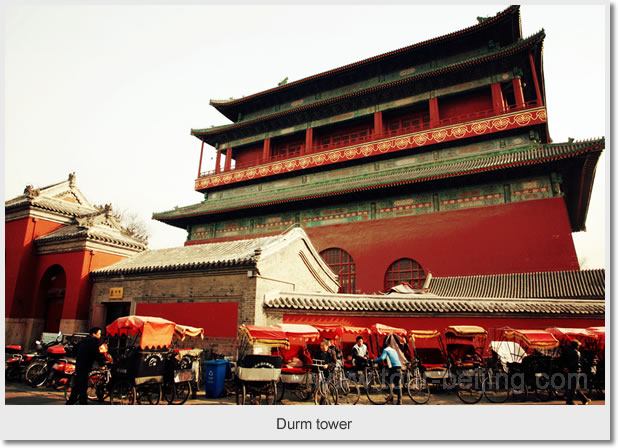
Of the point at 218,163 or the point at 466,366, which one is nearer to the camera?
the point at 466,366

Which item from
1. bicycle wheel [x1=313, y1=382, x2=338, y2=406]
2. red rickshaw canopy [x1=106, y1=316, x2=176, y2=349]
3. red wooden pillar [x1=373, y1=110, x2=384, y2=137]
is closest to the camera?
bicycle wheel [x1=313, y1=382, x2=338, y2=406]

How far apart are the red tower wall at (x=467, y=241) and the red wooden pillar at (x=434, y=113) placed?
5.00 metres

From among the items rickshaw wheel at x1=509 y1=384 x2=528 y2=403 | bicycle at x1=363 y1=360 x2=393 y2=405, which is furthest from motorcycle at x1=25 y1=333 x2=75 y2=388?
rickshaw wheel at x1=509 y1=384 x2=528 y2=403

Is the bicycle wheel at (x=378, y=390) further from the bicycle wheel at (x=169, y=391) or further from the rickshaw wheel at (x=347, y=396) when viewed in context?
the bicycle wheel at (x=169, y=391)

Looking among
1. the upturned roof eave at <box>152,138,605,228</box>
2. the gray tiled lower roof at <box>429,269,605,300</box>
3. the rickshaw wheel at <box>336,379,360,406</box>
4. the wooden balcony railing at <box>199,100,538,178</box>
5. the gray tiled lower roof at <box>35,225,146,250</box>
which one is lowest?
the rickshaw wheel at <box>336,379,360,406</box>

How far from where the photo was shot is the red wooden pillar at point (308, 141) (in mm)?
22669

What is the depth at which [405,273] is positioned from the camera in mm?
17062

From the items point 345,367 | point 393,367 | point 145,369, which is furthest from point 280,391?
point 145,369

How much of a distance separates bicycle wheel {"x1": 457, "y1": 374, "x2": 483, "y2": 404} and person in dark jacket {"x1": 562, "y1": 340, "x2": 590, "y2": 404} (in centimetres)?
154

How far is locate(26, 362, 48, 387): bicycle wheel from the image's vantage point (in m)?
8.74

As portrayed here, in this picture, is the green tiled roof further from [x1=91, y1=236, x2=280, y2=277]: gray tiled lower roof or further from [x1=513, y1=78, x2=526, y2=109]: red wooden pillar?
[x1=91, y1=236, x2=280, y2=277]: gray tiled lower roof

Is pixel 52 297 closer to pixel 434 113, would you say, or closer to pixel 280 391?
pixel 280 391

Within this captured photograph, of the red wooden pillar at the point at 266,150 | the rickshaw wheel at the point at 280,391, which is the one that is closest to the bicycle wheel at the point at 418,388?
the rickshaw wheel at the point at 280,391

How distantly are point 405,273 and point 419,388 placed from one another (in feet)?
32.1
